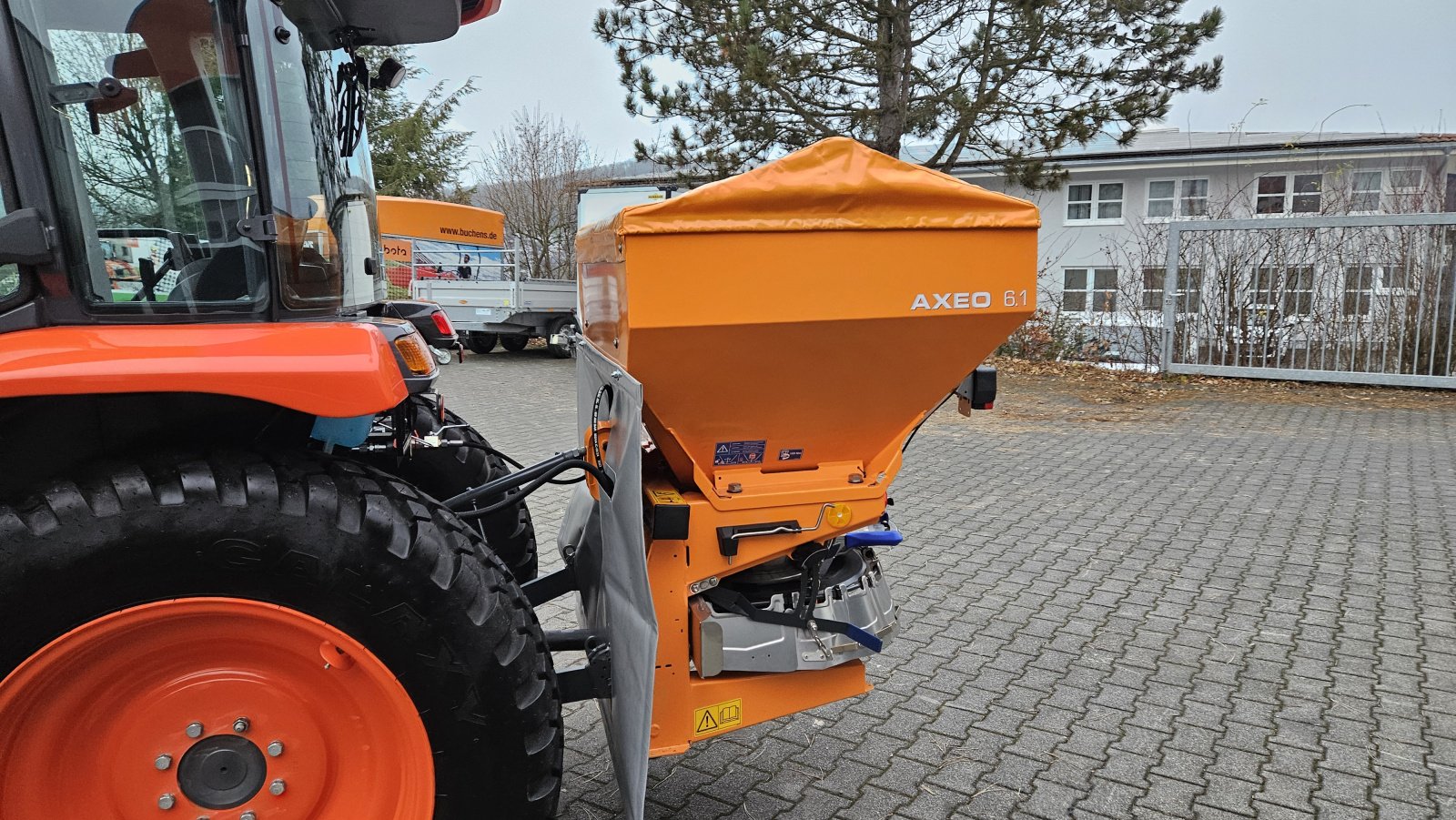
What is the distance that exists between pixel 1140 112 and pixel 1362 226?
9.45 feet

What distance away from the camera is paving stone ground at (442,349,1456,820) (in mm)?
2809

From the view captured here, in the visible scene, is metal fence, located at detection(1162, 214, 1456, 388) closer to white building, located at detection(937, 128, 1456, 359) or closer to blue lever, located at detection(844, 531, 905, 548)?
white building, located at detection(937, 128, 1456, 359)

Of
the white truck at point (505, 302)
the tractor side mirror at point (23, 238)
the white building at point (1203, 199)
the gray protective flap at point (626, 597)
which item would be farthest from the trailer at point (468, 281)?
the tractor side mirror at point (23, 238)

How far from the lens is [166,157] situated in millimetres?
1949

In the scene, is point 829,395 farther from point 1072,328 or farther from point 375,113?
→ point 375,113

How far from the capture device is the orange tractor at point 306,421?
5.89 ft

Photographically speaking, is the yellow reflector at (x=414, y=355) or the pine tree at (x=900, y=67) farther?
the pine tree at (x=900, y=67)

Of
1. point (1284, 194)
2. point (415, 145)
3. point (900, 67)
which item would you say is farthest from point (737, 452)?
point (1284, 194)

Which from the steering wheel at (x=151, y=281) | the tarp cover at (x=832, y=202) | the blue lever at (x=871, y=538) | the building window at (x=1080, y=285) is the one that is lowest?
the building window at (x=1080, y=285)

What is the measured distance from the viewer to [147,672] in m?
1.90

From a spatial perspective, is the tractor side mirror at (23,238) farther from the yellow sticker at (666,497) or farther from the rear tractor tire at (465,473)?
the yellow sticker at (666,497)

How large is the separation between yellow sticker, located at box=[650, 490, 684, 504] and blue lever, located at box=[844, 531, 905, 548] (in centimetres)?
63

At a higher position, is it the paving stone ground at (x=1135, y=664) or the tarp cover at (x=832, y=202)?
the tarp cover at (x=832, y=202)

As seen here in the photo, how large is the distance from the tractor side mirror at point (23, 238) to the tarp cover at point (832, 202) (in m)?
1.13
